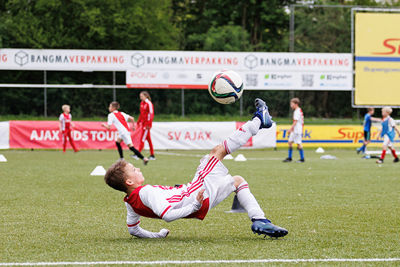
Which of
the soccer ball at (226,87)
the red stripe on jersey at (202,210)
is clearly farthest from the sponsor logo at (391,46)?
the red stripe on jersey at (202,210)

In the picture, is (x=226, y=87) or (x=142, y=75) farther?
(x=142, y=75)

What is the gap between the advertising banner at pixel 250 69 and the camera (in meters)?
28.9

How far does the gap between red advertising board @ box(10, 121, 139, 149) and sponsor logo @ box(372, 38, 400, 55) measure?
11479 millimetres

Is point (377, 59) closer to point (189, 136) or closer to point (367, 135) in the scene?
point (367, 135)

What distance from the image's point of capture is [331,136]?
27469 mm

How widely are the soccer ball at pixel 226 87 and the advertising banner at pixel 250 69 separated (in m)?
21.5

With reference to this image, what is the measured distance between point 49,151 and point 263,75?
10673 mm

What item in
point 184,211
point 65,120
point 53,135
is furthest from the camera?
point 53,135

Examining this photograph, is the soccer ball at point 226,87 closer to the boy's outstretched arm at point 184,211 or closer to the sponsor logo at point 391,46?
the boy's outstretched arm at point 184,211

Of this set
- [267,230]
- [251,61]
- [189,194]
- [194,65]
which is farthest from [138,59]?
[267,230]

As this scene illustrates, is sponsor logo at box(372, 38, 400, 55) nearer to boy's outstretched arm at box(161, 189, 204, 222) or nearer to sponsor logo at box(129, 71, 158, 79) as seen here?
sponsor logo at box(129, 71, 158, 79)

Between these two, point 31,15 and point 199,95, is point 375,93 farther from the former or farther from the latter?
point 31,15

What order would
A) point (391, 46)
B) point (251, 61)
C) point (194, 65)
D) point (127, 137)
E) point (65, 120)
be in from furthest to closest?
point (251, 61), point (194, 65), point (391, 46), point (65, 120), point (127, 137)

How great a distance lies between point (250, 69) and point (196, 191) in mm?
24029
